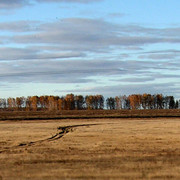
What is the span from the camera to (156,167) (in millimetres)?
21234

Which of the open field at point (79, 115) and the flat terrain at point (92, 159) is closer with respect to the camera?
the flat terrain at point (92, 159)

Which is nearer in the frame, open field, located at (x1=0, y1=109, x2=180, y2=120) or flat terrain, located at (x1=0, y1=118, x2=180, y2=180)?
flat terrain, located at (x1=0, y1=118, x2=180, y2=180)

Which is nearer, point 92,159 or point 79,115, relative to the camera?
point 92,159

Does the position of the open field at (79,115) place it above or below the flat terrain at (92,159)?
above

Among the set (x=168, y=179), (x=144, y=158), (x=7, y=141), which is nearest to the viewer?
(x=168, y=179)

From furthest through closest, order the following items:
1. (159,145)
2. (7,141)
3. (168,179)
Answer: (7,141) < (159,145) < (168,179)

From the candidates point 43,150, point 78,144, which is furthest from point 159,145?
point 43,150

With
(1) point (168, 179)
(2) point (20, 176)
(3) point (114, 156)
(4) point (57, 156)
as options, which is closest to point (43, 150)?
(4) point (57, 156)

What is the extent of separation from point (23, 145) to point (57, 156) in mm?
7454

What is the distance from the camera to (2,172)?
20.5 metres

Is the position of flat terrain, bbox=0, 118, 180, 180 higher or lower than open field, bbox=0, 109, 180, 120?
lower

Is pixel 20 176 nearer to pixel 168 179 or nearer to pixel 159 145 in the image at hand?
pixel 168 179

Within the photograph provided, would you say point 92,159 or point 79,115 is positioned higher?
point 79,115

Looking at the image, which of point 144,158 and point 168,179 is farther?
point 144,158
